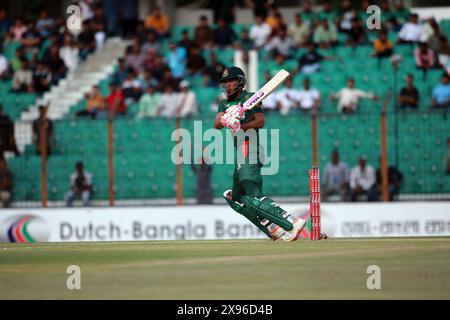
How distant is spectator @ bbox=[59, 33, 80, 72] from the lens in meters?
28.7

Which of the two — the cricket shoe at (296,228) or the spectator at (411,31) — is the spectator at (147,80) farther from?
the cricket shoe at (296,228)

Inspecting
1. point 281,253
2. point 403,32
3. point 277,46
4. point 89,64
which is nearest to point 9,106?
point 89,64

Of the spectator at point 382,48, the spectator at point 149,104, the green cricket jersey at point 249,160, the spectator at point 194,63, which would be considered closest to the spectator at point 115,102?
the spectator at point 149,104

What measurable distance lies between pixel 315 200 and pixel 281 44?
12.5 meters

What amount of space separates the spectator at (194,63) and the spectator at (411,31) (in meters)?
4.67

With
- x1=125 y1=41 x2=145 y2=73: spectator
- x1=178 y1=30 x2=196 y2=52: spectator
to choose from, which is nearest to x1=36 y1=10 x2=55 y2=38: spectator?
x1=125 y1=41 x2=145 y2=73: spectator

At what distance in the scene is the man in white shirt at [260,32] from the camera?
2764 cm

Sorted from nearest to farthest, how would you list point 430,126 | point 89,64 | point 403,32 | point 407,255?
point 407,255
point 430,126
point 403,32
point 89,64

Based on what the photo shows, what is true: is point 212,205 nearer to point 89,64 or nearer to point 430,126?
point 430,126

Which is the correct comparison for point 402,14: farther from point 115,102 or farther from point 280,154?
point 115,102

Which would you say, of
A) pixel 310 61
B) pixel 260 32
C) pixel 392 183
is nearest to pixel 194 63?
pixel 260 32

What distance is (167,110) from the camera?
25.3 meters

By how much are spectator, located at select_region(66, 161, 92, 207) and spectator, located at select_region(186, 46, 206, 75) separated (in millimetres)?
4795

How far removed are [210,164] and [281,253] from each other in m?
9.76
